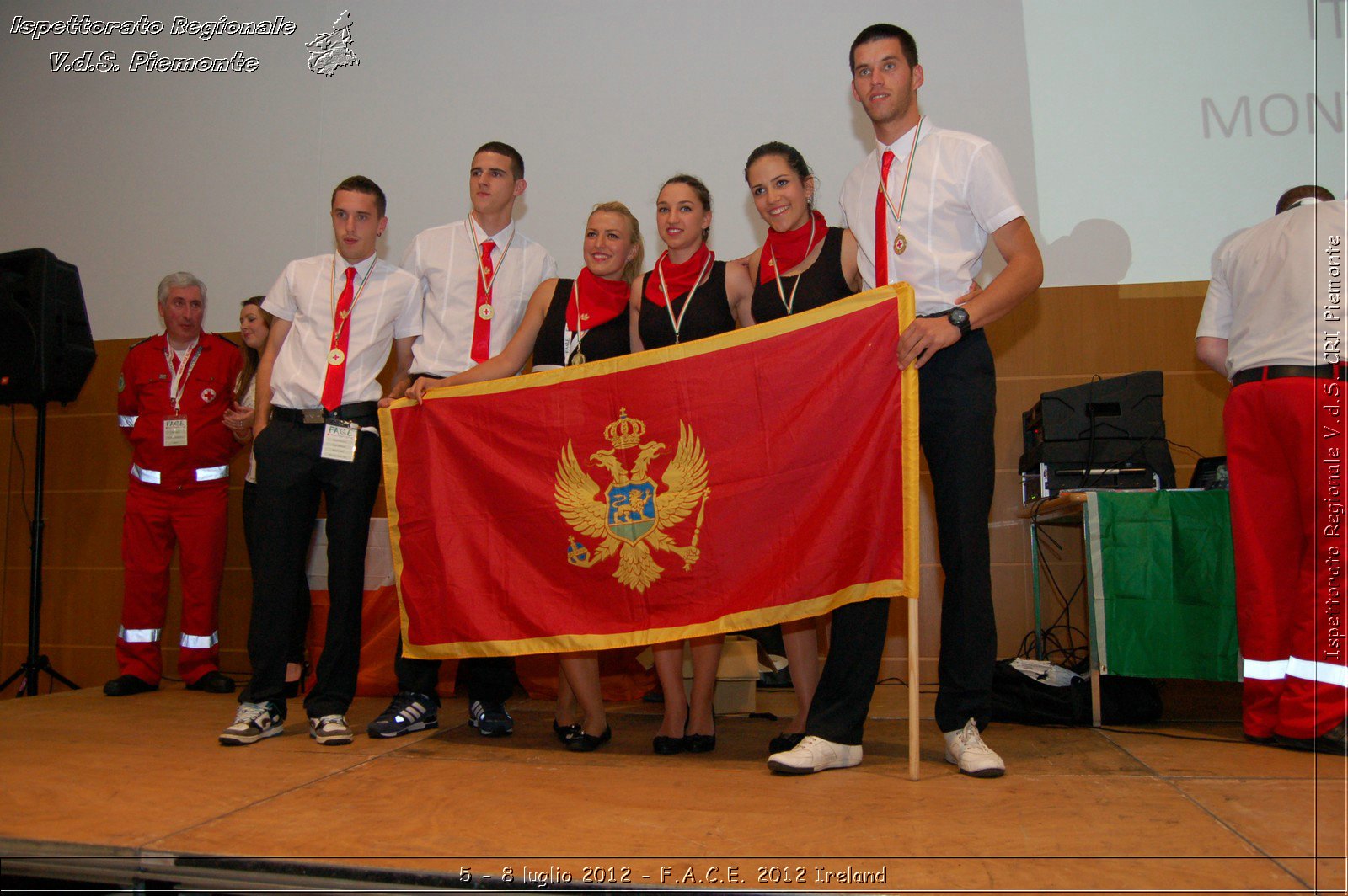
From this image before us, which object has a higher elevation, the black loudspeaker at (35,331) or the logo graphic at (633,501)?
the black loudspeaker at (35,331)

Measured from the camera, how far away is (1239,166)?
3.91 meters

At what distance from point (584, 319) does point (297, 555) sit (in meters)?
1.23

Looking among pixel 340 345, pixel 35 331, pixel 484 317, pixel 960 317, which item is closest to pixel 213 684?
pixel 35 331

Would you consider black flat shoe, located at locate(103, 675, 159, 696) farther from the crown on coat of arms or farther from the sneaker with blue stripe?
the crown on coat of arms

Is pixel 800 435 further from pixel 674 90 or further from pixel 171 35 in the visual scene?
pixel 171 35

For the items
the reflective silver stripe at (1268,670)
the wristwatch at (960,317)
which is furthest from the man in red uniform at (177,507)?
the reflective silver stripe at (1268,670)

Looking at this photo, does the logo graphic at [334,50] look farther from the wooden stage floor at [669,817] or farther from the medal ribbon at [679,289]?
the wooden stage floor at [669,817]

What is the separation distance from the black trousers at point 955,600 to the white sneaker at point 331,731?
1469 mm

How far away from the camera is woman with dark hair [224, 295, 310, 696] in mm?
4207

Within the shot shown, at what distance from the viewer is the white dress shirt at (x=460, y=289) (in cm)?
319

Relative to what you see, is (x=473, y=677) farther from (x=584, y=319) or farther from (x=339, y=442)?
(x=584, y=319)

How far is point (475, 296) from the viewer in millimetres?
3193

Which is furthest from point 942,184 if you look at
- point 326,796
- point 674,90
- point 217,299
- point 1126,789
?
point 217,299

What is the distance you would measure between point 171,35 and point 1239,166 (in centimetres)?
578
